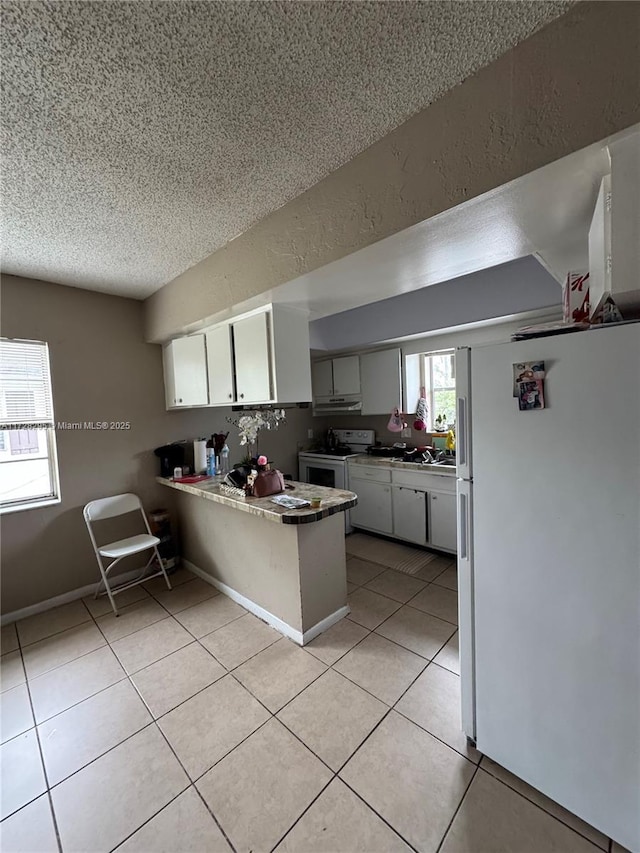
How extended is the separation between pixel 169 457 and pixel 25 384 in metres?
1.21

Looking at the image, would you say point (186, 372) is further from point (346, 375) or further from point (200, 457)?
point (346, 375)

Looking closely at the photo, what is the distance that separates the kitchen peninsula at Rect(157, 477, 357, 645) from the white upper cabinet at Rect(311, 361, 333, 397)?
2027 millimetres

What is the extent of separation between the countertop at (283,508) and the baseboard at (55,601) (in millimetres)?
1077

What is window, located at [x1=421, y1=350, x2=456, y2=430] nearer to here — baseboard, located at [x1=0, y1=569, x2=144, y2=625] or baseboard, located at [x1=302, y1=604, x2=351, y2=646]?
baseboard, located at [x1=302, y1=604, x2=351, y2=646]

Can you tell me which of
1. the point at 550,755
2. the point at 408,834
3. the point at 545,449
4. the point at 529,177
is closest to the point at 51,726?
the point at 408,834

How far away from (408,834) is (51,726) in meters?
1.73

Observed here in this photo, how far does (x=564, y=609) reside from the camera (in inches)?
47.3

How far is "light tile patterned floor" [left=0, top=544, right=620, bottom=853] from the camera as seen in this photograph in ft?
4.09

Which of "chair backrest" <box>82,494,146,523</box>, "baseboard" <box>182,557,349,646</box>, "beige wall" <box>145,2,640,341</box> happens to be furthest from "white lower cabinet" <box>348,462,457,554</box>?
"beige wall" <box>145,2,640,341</box>

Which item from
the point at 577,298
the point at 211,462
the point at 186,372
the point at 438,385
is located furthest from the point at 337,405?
the point at 577,298

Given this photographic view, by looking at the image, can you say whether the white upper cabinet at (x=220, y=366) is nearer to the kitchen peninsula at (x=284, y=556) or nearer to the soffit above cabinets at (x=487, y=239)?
the soffit above cabinets at (x=487, y=239)

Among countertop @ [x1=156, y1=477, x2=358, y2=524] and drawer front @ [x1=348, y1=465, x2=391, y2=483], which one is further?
drawer front @ [x1=348, y1=465, x2=391, y2=483]

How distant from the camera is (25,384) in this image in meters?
2.63

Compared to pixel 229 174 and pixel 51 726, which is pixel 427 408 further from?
pixel 51 726
